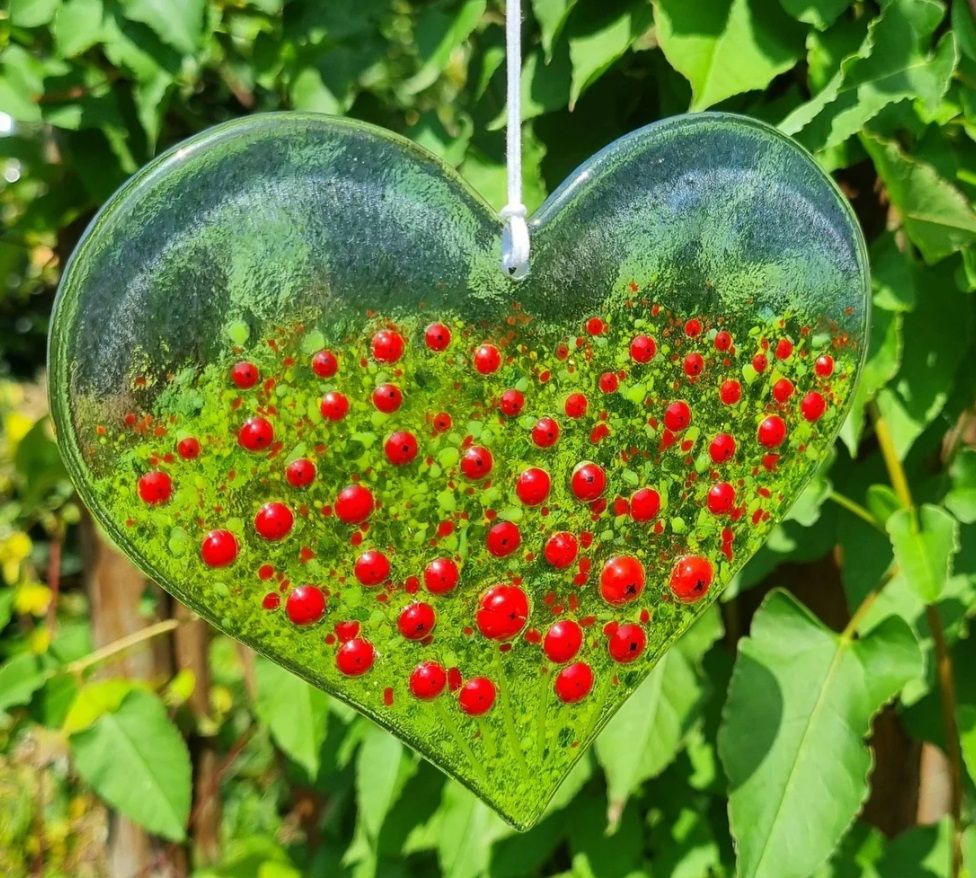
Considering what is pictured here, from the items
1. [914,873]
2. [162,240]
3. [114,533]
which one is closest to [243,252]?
[162,240]

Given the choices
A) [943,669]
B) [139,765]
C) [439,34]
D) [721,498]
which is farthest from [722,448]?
[139,765]

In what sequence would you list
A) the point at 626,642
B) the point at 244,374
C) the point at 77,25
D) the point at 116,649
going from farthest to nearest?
the point at 116,649 → the point at 77,25 → the point at 626,642 → the point at 244,374

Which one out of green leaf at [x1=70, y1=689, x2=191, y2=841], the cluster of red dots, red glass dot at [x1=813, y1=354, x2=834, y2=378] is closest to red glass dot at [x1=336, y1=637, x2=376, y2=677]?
the cluster of red dots

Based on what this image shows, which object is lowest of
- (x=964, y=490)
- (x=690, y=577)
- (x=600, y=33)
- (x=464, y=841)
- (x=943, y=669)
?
(x=464, y=841)

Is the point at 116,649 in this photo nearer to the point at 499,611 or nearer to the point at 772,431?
the point at 499,611

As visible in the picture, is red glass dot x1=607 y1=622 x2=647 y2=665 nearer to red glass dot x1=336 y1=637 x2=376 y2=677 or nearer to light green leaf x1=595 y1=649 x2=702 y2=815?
red glass dot x1=336 y1=637 x2=376 y2=677

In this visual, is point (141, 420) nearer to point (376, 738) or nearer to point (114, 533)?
point (114, 533)

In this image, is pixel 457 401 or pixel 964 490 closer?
pixel 457 401
